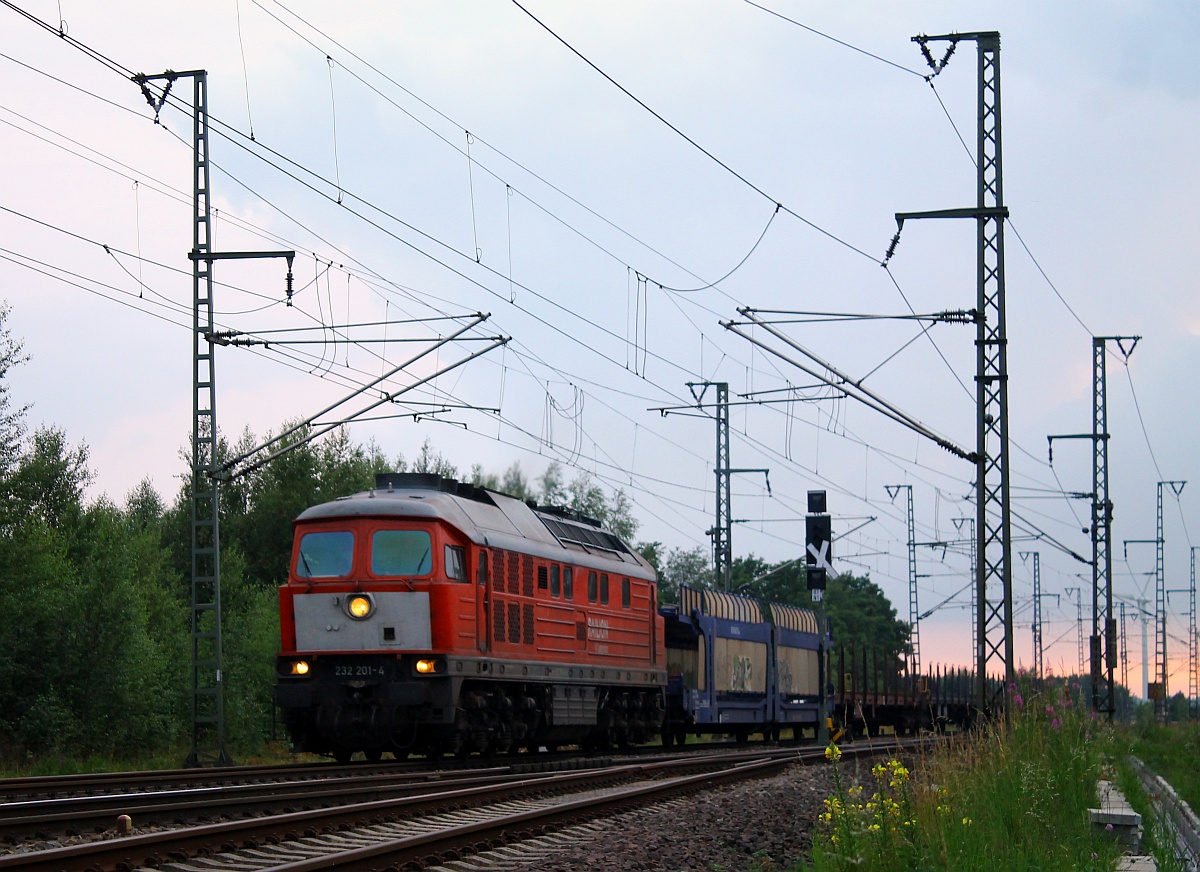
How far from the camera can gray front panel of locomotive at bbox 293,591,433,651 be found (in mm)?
20844

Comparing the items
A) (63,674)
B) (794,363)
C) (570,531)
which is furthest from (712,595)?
(63,674)

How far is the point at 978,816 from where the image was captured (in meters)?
12.0

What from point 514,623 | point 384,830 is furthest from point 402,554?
point 384,830

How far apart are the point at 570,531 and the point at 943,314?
7.91 metres

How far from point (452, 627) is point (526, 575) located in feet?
10.7

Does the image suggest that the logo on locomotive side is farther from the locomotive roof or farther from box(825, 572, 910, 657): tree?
box(825, 572, 910, 657): tree

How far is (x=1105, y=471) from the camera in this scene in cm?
4484

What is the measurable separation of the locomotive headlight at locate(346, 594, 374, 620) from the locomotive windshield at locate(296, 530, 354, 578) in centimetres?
44

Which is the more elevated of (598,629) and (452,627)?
(452,627)

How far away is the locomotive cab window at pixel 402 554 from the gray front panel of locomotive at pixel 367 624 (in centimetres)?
36

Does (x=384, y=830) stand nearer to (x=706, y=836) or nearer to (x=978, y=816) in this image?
(x=706, y=836)

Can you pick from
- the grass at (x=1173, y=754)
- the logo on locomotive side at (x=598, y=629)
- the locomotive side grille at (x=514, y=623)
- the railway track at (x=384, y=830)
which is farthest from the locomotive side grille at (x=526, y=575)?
the grass at (x=1173, y=754)

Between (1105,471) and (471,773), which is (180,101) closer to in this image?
(471,773)

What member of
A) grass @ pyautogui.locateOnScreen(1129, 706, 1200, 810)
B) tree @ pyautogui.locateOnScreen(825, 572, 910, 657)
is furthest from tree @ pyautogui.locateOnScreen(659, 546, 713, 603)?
grass @ pyautogui.locateOnScreen(1129, 706, 1200, 810)
